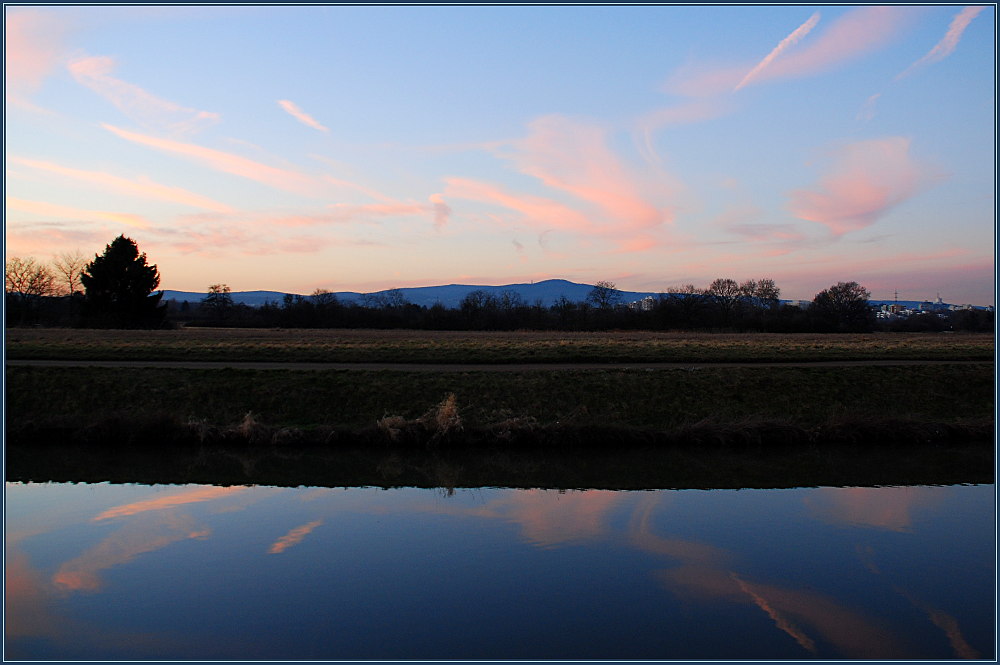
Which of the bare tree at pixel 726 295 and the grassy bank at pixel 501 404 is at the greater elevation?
the bare tree at pixel 726 295

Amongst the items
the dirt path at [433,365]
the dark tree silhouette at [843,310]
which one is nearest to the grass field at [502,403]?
the dirt path at [433,365]

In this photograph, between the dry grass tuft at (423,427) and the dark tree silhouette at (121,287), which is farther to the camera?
the dark tree silhouette at (121,287)

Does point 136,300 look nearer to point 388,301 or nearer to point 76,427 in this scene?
point 388,301

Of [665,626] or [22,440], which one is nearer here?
[665,626]

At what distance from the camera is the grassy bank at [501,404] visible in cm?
1738

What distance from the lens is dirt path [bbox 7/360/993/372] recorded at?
890 inches

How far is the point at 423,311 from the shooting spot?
244 feet

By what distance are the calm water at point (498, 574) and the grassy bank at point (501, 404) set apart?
160 inches

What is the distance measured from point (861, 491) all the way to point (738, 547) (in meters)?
4.81

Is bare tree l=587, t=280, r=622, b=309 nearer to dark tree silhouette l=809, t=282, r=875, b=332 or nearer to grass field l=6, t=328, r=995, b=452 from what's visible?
dark tree silhouette l=809, t=282, r=875, b=332

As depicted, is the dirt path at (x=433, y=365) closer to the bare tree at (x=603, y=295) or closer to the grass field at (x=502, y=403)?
the grass field at (x=502, y=403)

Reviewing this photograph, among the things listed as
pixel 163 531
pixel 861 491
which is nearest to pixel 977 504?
pixel 861 491

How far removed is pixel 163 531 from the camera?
1095cm

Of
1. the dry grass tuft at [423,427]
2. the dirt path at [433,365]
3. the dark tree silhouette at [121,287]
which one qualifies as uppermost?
the dark tree silhouette at [121,287]
